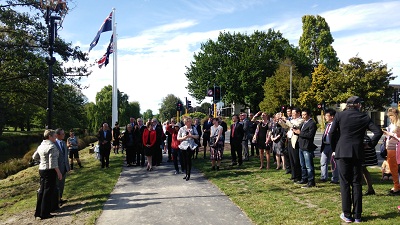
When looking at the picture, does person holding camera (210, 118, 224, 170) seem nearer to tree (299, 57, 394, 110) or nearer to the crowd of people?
the crowd of people

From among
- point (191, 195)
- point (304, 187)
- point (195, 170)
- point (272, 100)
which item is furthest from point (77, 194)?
point (272, 100)

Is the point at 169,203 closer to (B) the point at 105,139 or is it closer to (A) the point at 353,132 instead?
(A) the point at 353,132

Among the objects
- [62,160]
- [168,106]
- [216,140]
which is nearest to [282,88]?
[216,140]

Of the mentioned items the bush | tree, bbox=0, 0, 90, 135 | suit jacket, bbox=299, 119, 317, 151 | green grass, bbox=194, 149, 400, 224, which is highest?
tree, bbox=0, 0, 90, 135

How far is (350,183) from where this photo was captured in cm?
556

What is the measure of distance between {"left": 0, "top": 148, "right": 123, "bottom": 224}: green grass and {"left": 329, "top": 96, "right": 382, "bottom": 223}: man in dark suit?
172 inches

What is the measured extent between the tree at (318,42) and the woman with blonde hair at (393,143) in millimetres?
51703

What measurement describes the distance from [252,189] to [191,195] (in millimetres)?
1490

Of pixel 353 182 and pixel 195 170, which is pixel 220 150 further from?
pixel 353 182

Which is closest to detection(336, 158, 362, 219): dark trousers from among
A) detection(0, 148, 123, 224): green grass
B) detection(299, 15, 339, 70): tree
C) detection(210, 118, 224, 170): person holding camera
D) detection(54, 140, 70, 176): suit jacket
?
detection(0, 148, 123, 224): green grass

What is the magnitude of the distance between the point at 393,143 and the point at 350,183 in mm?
2650

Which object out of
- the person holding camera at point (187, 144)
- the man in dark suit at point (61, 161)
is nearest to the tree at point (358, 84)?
the person holding camera at point (187, 144)

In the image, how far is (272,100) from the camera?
44906 mm

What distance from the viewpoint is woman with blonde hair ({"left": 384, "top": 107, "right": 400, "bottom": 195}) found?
6.96 m
